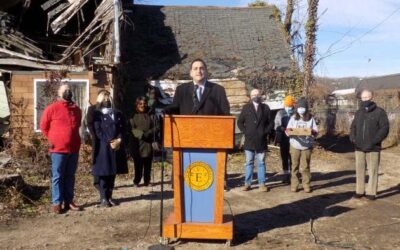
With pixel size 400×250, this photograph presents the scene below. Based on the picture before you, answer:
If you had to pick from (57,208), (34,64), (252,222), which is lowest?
(252,222)

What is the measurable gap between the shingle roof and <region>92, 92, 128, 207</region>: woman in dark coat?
26.7ft

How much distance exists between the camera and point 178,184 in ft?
19.4

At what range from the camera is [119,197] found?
8.92 m

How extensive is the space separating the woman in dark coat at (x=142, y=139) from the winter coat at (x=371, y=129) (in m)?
3.78

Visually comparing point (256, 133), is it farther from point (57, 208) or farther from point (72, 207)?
point (57, 208)

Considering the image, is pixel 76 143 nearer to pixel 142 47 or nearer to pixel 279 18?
pixel 142 47

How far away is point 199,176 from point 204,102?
0.89 meters

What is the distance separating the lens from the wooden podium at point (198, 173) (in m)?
5.72

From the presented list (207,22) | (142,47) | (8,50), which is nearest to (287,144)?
(8,50)

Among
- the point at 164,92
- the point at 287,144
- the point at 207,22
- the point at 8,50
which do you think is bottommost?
the point at 287,144

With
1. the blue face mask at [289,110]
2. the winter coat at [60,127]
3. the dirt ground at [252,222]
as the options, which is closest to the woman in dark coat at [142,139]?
the dirt ground at [252,222]

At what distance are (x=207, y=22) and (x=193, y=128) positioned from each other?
1491 centimetres

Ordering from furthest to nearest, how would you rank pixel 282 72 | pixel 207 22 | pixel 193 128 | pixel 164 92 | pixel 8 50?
pixel 207 22 < pixel 282 72 < pixel 164 92 < pixel 8 50 < pixel 193 128

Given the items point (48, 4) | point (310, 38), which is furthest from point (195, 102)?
point (310, 38)
